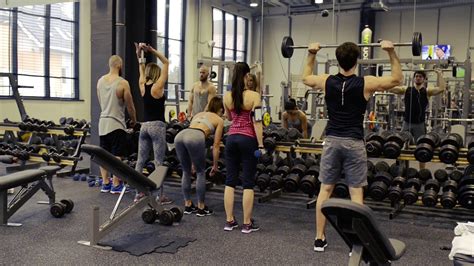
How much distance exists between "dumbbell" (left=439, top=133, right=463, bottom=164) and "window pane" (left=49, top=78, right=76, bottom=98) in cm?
515

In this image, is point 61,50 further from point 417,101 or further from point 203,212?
point 417,101

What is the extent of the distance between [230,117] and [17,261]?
159 centimetres

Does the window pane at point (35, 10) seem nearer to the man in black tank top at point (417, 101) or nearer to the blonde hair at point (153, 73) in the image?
the blonde hair at point (153, 73)

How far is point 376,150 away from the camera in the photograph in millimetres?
3535

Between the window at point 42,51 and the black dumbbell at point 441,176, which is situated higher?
the window at point 42,51

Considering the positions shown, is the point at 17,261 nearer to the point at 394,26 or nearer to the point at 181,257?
the point at 181,257

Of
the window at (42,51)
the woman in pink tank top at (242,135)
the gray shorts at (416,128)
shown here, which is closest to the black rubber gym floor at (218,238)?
the woman in pink tank top at (242,135)

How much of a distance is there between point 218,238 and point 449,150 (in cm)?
185

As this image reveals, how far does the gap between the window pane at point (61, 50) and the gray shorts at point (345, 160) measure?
517cm

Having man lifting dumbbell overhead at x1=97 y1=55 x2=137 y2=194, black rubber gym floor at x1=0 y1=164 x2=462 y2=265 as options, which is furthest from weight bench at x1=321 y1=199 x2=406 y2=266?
man lifting dumbbell overhead at x1=97 y1=55 x2=137 y2=194

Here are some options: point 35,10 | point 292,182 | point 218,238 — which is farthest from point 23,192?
point 35,10

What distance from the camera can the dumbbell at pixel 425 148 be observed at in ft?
11.2

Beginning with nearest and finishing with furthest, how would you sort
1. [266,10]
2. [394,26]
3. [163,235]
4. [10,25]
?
[163,235]
[266,10]
[394,26]
[10,25]

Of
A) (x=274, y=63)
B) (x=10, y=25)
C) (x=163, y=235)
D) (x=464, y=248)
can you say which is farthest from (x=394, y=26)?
(x=10, y=25)
